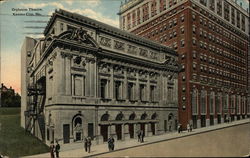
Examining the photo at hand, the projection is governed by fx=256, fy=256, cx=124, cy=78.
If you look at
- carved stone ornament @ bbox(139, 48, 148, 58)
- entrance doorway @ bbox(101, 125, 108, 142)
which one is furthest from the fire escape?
carved stone ornament @ bbox(139, 48, 148, 58)

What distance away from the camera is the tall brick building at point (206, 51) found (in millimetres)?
21906

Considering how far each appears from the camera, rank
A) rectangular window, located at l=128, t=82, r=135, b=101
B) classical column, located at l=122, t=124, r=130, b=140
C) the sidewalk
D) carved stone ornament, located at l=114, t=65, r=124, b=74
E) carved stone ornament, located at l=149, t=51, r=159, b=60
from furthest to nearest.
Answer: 1. carved stone ornament, located at l=149, t=51, r=159, b=60
2. rectangular window, located at l=128, t=82, r=135, b=101
3. carved stone ornament, located at l=114, t=65, r=124, b=74
4. classical column, located at l=122, t=124, r=130, b=140
5. the sidewalk

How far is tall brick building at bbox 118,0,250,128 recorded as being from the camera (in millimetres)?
21906

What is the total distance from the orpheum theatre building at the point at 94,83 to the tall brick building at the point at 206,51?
131 cm

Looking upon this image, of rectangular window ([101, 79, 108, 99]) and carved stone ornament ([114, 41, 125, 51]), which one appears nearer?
rectangular window ([101, 79, 108, 99])

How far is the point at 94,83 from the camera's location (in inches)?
800

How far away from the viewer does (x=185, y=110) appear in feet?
76.9

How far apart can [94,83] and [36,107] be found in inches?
278

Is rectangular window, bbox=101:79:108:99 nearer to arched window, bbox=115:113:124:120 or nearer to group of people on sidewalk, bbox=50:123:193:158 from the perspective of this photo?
arched window, bbox=115:113:124:120

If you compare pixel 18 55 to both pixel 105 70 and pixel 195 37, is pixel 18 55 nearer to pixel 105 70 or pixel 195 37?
pixel 105 70

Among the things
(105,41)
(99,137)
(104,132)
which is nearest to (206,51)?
(105,41)

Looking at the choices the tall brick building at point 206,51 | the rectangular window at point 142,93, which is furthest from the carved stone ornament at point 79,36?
the rectangular window at point 142,93

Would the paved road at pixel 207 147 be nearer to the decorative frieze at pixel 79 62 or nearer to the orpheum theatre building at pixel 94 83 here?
the orpheum theatre building at pixel 94 83

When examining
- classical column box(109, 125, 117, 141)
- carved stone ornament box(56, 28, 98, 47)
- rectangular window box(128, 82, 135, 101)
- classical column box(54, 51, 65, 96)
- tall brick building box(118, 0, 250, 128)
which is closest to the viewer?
classical column box(54, 51, 65, 96)
